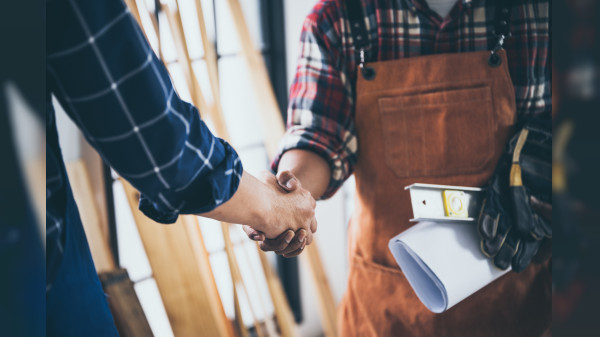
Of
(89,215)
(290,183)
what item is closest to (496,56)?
(290,183)

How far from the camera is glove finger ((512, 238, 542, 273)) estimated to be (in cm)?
90

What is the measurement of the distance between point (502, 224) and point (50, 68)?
0.80 m

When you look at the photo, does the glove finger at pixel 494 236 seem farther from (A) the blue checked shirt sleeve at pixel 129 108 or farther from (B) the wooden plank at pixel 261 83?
(B) the wooden plank at pixel 261 83

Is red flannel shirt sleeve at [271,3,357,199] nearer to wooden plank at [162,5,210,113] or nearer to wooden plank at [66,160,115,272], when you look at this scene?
wooden plank at [162,5,210,113]

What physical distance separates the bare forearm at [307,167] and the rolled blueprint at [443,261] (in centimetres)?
25

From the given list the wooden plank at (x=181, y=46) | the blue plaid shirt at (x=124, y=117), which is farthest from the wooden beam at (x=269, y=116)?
the blue plaid shirt at (x=124, y=117)

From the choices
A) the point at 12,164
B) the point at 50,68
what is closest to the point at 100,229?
the point at 50,68

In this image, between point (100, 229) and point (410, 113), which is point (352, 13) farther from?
A: point (100, 229)

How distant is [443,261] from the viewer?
83 cm

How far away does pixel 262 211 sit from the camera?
2.72 feet

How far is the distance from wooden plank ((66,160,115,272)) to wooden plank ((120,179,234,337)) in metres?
0.12

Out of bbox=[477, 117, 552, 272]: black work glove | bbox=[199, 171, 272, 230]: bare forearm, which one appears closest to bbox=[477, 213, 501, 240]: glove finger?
bbox=[477, 117, 552, 272]: black work glove

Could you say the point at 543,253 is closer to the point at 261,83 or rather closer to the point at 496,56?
the point at 496,56

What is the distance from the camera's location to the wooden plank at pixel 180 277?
4.27 feet
